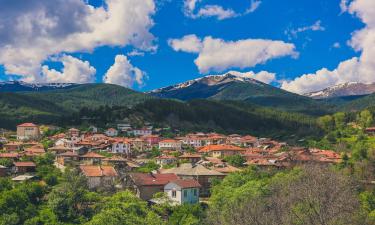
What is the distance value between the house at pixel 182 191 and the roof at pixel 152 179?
1827 millimetres

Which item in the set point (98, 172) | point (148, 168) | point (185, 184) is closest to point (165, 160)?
point (148, 168)

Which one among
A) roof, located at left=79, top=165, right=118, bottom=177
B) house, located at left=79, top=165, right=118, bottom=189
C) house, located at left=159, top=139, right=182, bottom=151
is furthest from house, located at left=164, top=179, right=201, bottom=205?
house, located at left=159, top=139, right=182, bottom=151

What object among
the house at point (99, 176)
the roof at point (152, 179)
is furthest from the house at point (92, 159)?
the roof at point (152, 179)

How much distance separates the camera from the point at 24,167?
60.8 metres

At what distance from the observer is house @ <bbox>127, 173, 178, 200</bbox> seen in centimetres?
4884

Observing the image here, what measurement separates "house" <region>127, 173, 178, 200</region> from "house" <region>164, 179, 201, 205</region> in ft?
→ 4.82

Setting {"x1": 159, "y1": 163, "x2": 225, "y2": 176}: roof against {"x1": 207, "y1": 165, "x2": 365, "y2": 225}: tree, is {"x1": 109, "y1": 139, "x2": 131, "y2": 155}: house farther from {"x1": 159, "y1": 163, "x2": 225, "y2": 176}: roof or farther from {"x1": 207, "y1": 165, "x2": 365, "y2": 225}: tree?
{"x1": 207, "y1": 165, "x2": 365, "y2": 225}: tree

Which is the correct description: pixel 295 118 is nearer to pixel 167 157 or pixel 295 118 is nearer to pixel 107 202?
pixel 167 157

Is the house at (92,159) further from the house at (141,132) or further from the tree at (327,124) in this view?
the tree at (327,124)

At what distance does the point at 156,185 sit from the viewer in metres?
49.6

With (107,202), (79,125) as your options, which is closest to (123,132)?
(79,125)

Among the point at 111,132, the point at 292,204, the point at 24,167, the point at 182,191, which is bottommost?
the point at 182,191

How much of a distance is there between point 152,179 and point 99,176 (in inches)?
264

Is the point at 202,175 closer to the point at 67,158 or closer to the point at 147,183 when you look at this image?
the point at 147,183
